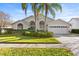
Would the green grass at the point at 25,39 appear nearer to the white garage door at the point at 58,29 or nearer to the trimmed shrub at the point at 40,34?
the trimmed shrub at the point at 40,34

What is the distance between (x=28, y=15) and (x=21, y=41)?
0.80m

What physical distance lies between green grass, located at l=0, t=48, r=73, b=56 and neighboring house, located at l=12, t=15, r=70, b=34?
598mm

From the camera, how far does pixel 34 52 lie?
310 inches

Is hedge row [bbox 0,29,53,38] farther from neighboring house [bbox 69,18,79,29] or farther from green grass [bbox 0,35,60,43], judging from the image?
neighboring house [bbox 69,18,79,29]

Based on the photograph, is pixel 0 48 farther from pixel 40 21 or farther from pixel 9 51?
pixel 40 21

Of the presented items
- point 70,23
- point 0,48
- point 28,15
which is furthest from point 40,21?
point 0,48

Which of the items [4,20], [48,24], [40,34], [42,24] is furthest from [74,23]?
[4,20]

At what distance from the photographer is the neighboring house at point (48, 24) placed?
7957mm

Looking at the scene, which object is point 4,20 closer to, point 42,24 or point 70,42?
point 42,24

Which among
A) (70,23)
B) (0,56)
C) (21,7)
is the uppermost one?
(21,7)

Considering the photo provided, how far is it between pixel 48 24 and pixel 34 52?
92 cm

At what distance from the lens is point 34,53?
7.82 metres

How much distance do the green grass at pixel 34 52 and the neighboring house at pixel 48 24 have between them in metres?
0.60

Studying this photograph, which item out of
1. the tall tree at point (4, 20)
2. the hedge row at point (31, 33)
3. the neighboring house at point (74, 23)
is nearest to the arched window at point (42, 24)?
the hedge row at point (31, 33)
